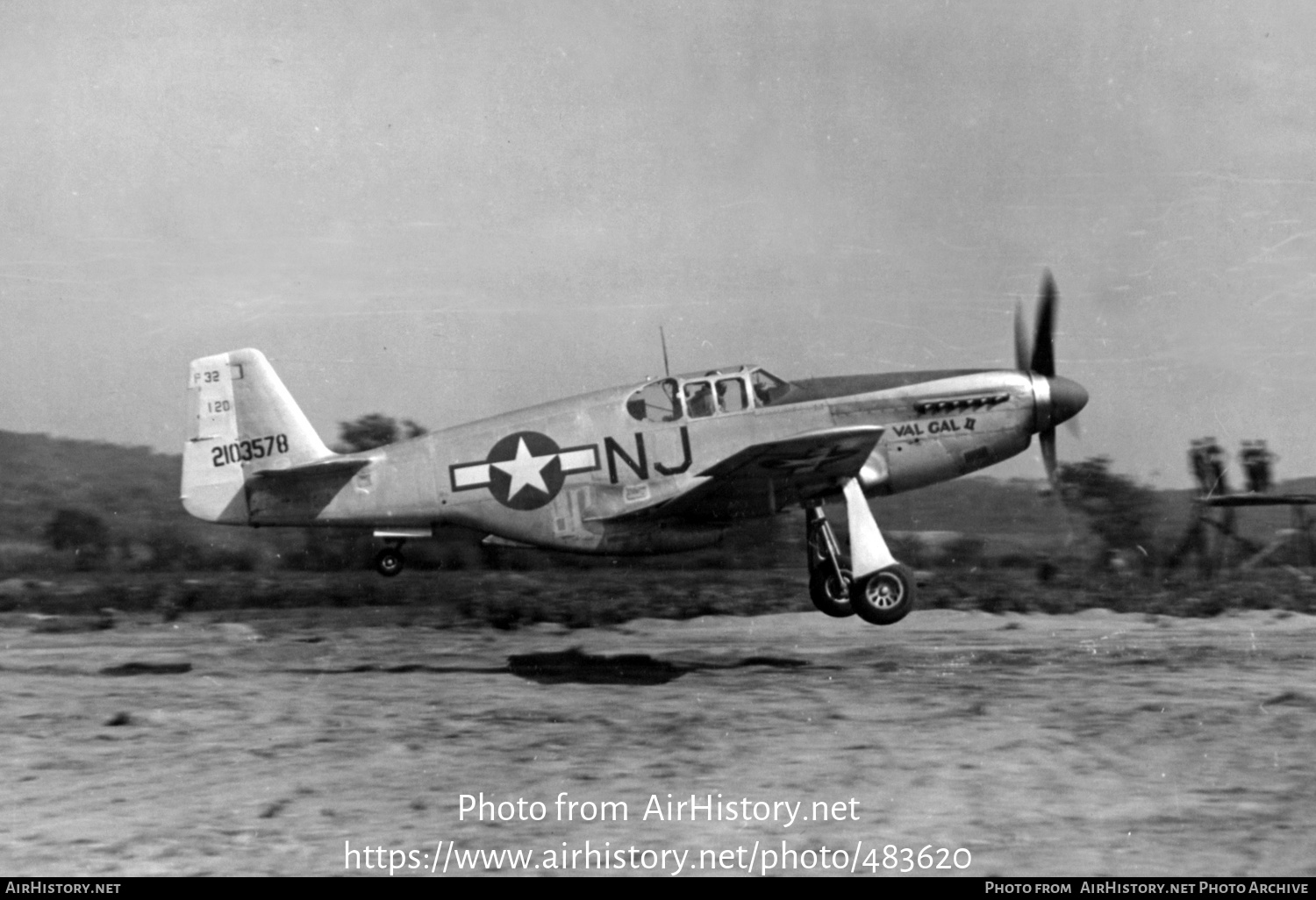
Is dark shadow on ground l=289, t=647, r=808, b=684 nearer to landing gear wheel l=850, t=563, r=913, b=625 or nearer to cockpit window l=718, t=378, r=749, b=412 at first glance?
landing gear wheel l=850, t=563, r=913, b=625

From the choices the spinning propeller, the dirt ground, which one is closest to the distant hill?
the dirt ground

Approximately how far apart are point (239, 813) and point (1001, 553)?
57.2 ft

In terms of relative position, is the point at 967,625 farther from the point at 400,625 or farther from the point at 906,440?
the point at 400,625

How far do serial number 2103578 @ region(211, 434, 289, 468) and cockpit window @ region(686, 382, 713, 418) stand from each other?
4040 millimetres

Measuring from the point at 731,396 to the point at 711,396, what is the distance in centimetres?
19

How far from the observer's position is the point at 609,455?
12.6m

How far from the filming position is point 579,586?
19594 millimetres

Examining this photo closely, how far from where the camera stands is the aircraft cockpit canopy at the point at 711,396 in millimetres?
12523

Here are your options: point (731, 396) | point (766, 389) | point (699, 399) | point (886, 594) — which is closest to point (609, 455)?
point (699, 399)

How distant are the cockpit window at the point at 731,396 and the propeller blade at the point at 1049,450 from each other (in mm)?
3065

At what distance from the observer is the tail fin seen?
12805mm

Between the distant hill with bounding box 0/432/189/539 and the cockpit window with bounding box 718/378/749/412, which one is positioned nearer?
the cockpit window with bounding box 718/378/749/412

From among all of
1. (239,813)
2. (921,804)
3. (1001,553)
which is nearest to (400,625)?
(239,813)

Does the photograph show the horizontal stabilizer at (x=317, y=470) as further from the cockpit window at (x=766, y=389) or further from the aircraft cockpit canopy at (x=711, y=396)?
the cockpit window at (x=766, y=389)
